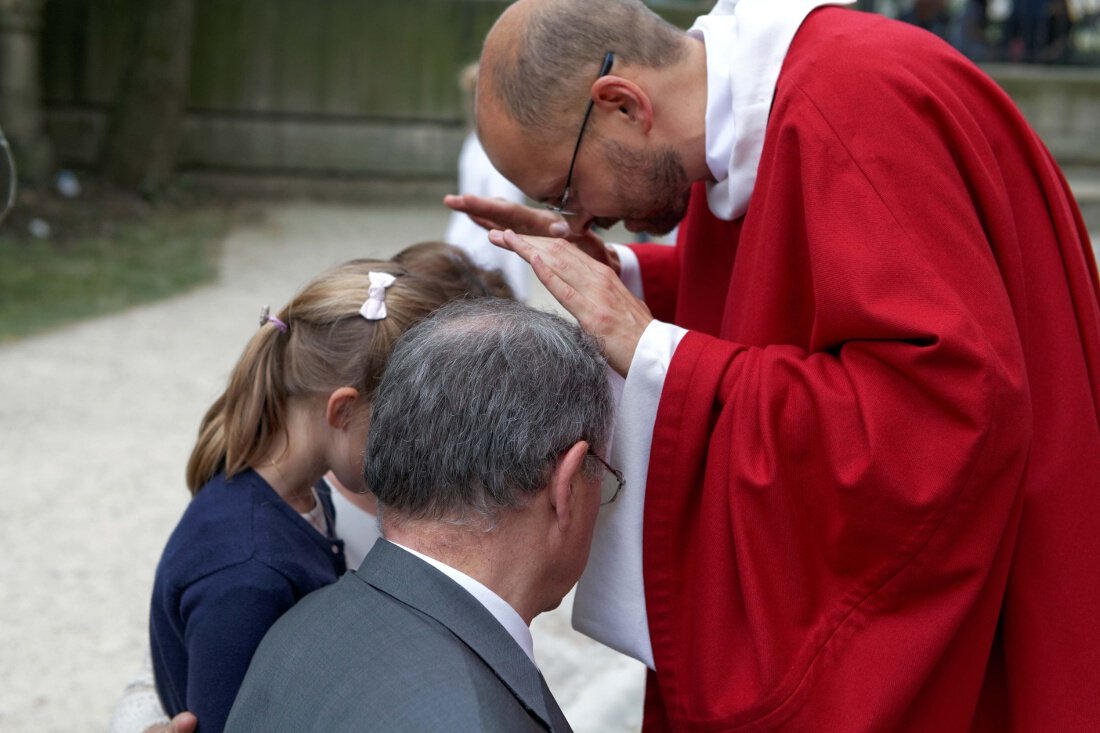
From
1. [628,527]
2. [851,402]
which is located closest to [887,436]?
[851,402]

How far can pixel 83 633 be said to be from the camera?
3.97 metres

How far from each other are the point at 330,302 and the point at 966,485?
113 centimetres

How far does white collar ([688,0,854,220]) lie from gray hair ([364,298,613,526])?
518 mm

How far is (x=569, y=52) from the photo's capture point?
213 centimetres

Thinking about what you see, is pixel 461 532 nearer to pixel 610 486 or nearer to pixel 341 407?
pixel 610 486

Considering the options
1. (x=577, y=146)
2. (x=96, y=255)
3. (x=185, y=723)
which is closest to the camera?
(x=185, y=723)

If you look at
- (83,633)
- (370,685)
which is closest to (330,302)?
(370,685)

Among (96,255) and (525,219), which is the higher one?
(525,219)

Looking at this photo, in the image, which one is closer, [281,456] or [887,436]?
[887,436]

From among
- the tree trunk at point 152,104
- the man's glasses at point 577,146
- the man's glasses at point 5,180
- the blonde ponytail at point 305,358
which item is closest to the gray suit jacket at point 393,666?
the blonde ponytail at point 305,358

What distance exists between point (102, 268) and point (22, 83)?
252 cm

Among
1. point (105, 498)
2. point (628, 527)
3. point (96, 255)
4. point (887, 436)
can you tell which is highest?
point (887, 436)

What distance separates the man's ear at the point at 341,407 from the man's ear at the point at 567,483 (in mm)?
552

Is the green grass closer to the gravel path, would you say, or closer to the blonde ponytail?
the gravel path
